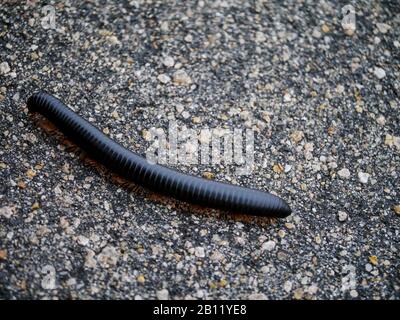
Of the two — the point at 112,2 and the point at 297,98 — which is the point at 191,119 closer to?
the point at 297,98

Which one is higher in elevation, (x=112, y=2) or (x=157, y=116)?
(x=112, y=2)

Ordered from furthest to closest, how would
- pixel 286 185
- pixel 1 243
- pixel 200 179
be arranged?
1. pixel 286 185
2. pixel 200 179
3. pixel 1 243

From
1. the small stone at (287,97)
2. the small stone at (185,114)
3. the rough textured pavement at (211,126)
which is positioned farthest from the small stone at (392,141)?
the small stone at (185,114)

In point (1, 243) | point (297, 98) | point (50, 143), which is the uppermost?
point (297, 98)

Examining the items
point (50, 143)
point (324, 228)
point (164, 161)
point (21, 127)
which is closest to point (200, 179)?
point (164, 161)

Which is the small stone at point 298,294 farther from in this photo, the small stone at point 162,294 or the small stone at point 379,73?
the small stone at point 379,73
